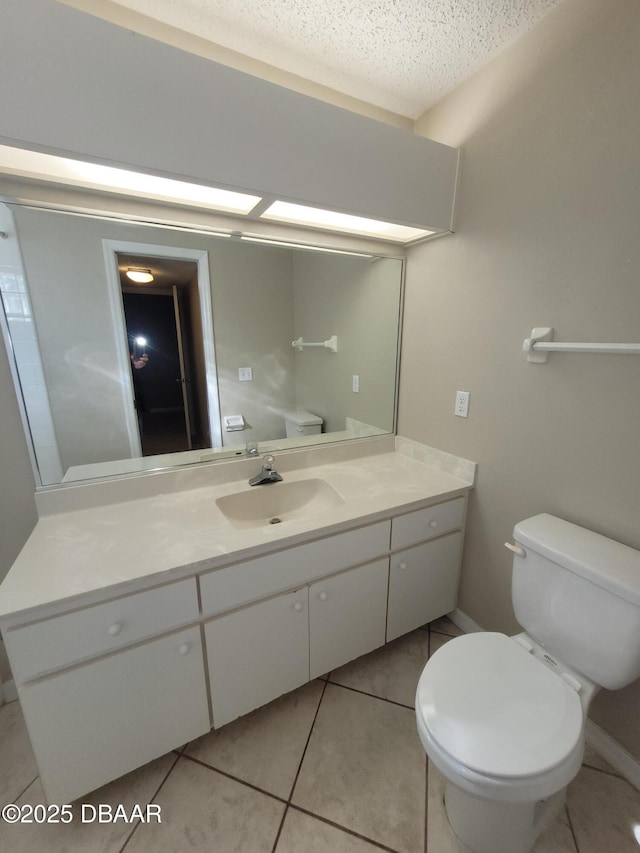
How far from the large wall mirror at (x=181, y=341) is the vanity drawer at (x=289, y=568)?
24.5 inches

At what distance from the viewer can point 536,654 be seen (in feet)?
3.76

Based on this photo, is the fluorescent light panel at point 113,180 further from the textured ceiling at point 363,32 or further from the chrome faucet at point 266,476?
the chrome faucet at point 266,476

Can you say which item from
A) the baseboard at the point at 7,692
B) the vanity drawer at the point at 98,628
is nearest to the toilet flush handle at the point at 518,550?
the vanity drawer at the point at 98,628

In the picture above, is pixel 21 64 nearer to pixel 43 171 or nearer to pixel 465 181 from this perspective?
pixel 43 171

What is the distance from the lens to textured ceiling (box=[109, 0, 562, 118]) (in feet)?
3.55

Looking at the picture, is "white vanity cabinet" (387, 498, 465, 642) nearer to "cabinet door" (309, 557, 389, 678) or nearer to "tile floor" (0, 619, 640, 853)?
"cabinet door" (309, 557, 389, 678)

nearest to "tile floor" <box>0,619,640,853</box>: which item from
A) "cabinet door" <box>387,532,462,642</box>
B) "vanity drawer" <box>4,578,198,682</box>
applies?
"cabinet door" <box>387,532,462,642</box>

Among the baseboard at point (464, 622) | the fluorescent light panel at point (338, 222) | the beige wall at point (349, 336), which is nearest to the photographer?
the fluorescent light panel at point (338, 222)

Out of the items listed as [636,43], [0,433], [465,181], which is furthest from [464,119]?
[0,433]

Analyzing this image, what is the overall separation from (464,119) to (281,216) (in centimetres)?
86

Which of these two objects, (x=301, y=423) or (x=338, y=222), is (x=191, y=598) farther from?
(x=338, y=222)

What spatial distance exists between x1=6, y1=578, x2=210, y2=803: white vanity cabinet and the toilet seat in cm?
74

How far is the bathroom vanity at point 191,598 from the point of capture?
36.1 inches

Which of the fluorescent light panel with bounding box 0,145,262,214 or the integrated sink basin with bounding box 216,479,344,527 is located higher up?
the fluorescent light panel with bounding box 0,145,262,214
